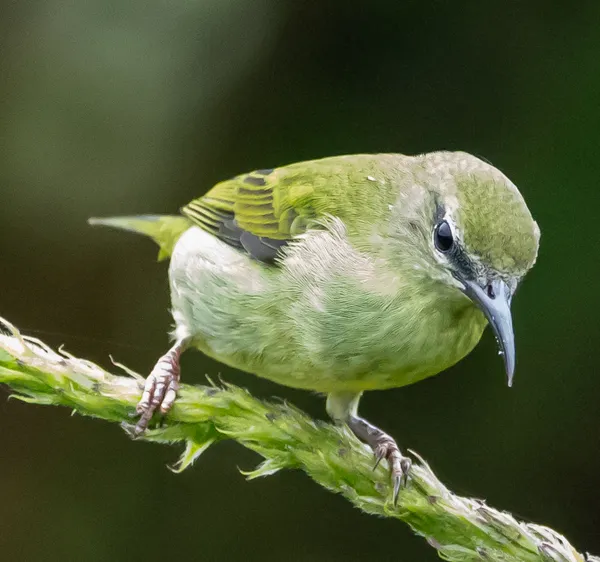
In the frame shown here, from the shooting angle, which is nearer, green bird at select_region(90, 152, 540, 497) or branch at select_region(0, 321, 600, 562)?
branch at select_region(0, 321, 600, 562)

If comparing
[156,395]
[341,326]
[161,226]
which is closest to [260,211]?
[161,226]

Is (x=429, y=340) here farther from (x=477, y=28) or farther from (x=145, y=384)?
(x=477, y=28)

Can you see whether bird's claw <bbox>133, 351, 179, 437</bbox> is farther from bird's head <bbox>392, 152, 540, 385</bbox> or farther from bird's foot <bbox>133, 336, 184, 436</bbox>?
bird's head <bbox>392, 152, 540, 385</bbox>

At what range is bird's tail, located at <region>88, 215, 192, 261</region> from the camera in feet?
12.3

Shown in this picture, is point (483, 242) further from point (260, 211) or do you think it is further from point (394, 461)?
point (260, 211)

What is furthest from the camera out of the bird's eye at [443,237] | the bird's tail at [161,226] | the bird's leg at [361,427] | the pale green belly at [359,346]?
the bird's tail at [161,226]

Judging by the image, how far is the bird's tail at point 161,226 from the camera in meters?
3.74

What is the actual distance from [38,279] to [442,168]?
7.88ft

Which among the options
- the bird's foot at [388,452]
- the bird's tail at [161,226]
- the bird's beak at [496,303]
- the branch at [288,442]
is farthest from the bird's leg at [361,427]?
the bird's tail at [161,226]

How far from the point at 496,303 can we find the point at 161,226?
1860 mm

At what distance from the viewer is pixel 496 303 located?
2.29 meters

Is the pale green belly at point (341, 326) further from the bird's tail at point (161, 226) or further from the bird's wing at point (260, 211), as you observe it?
the bird's tail at point (161, 226)

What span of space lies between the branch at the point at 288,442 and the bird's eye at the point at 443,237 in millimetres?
572

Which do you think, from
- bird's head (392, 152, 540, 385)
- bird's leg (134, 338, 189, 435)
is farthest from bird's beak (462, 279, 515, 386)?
bird's leg (134, 338, 189, 435)
